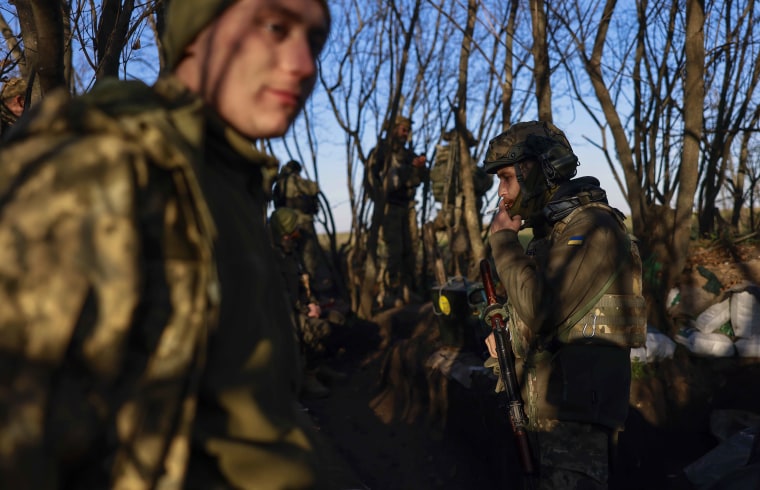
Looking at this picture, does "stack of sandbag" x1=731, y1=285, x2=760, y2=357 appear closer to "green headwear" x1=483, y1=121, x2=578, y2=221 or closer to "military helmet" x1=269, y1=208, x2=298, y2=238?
"green headwear" x1=483, y1=121, x2=578, y2=221

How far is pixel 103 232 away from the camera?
2.97 ft

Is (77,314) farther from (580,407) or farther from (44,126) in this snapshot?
(580,407)

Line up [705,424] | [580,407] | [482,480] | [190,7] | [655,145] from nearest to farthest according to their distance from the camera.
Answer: [190,7] → [580,407] → [482,480] → [705,424] → [655,145]

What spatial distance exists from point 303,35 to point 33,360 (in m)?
0.68

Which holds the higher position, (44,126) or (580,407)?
(44,126)

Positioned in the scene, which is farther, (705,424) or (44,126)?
(705,424)

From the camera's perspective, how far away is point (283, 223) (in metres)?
8.72

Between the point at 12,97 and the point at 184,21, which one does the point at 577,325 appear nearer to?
the point at 184,21

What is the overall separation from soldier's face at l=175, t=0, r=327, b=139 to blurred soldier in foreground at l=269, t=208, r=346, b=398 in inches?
267

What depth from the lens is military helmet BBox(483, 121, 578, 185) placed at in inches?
131

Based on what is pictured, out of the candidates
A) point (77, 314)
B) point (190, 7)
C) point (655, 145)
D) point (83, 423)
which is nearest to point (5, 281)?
point (77, 314)

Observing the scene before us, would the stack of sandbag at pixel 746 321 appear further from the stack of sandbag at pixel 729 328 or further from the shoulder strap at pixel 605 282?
the shoulder strap at pixel 605 282

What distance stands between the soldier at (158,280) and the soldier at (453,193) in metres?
9.02

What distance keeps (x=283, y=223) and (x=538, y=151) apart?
5707 mm
